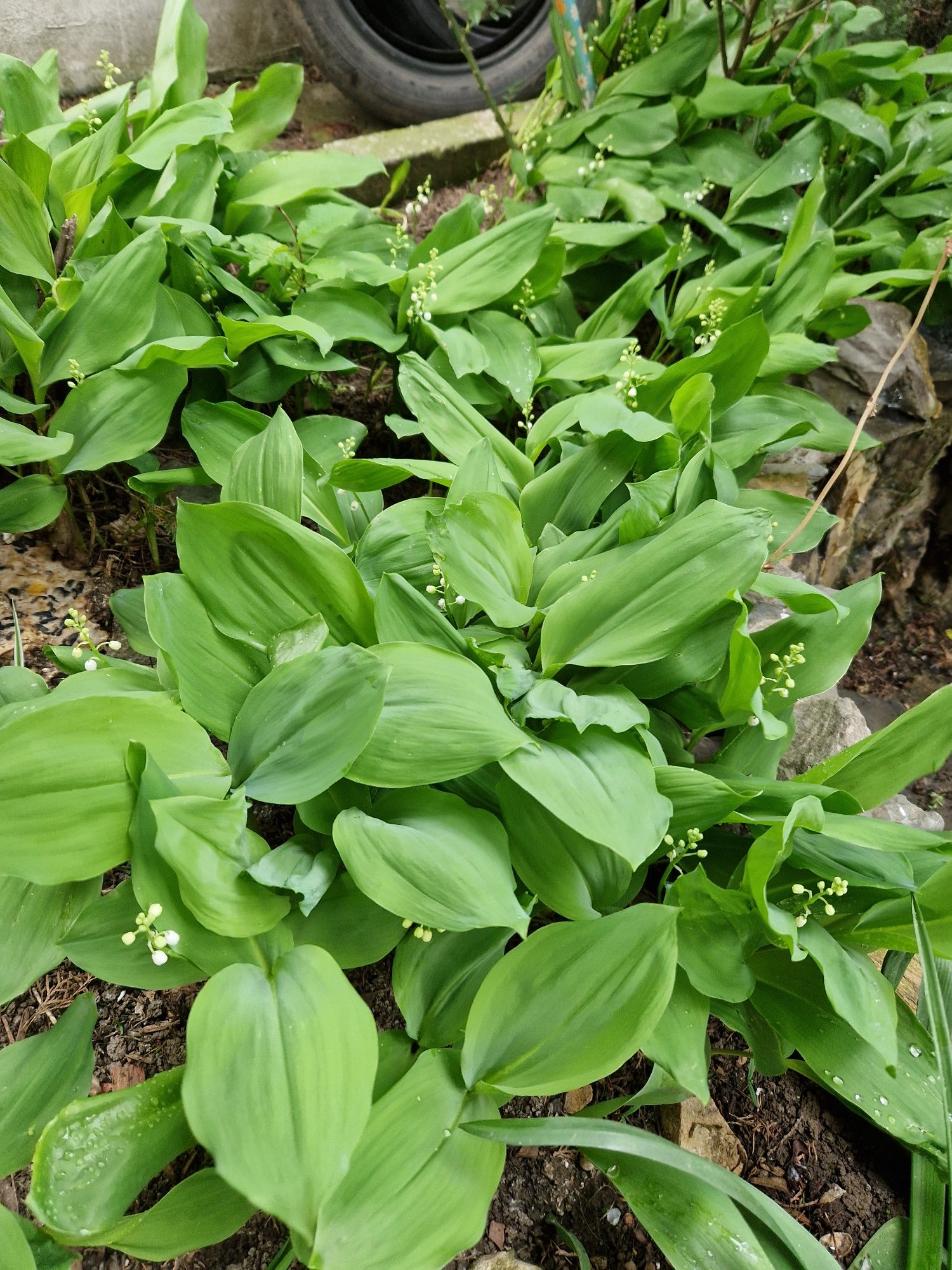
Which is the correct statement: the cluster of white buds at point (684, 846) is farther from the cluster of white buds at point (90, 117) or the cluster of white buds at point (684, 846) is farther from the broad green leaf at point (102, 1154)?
the cluster of white buds at point (90, 117)

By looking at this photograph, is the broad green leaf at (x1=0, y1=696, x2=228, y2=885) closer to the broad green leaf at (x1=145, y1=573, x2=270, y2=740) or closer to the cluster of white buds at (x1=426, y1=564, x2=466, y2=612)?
the broad green leaf at (x1=145, y1=573, x2=270, y2=740)

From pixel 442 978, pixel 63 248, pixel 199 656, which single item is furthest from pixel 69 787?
pixel 63 248

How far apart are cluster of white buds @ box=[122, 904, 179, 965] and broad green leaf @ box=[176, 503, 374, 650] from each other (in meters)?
0.41

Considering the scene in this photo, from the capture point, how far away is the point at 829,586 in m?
2.88

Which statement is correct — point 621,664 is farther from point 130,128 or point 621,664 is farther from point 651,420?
point 130,128

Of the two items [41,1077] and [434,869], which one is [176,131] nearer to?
[434,869]

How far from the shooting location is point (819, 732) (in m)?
1.71

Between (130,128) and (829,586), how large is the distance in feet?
8.23

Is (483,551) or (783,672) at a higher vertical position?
(483,551)

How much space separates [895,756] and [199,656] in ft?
3.52

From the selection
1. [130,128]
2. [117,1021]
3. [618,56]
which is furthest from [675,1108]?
[618,56]

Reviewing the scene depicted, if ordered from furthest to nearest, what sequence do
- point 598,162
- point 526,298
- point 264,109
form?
point 598,162
point 264,109
point 526,298

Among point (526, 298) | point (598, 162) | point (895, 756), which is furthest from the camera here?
point (598, 162)

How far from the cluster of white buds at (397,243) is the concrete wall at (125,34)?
6.07 ft
